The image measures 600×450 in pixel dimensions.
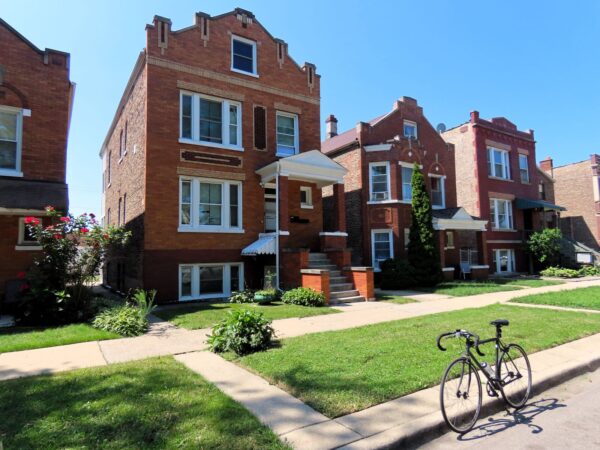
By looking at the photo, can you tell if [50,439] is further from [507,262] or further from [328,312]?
[507,262]

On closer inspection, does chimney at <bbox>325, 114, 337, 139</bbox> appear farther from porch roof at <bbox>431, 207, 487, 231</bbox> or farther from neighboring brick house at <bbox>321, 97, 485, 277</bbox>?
porch roof at <bbox>431, 207, 487, 231</bbox>

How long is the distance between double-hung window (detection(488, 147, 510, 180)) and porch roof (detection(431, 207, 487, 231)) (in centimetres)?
582

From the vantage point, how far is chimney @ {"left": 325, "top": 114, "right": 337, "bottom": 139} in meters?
28.5

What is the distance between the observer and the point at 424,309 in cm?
1134

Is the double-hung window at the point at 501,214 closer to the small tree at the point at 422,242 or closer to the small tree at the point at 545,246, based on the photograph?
the small tree at the point at 545,246

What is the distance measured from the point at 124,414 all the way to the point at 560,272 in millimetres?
25610

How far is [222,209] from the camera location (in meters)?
14.7

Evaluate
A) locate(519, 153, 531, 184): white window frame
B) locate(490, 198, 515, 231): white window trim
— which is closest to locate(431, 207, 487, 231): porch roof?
locate(490, 198, 515, 231): white window trim

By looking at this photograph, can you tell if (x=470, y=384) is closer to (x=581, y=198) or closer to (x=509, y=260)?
(x=509, y=260)

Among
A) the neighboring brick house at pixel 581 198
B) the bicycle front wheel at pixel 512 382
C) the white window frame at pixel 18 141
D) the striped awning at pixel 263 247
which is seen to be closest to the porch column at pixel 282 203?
the striped awning at pixel 263 247

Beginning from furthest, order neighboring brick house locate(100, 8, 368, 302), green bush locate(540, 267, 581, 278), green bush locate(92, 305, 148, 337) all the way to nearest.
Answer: green bush locate(540, 267, 581, 278) < neighboring brick house locate(100, 8, 368, 302) < green bush locate(92, 305, 148, 337)

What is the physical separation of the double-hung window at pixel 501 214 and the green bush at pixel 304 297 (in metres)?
17.5

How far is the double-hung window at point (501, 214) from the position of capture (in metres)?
25.2

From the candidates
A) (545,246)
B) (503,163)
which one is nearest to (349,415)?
(545,246)
